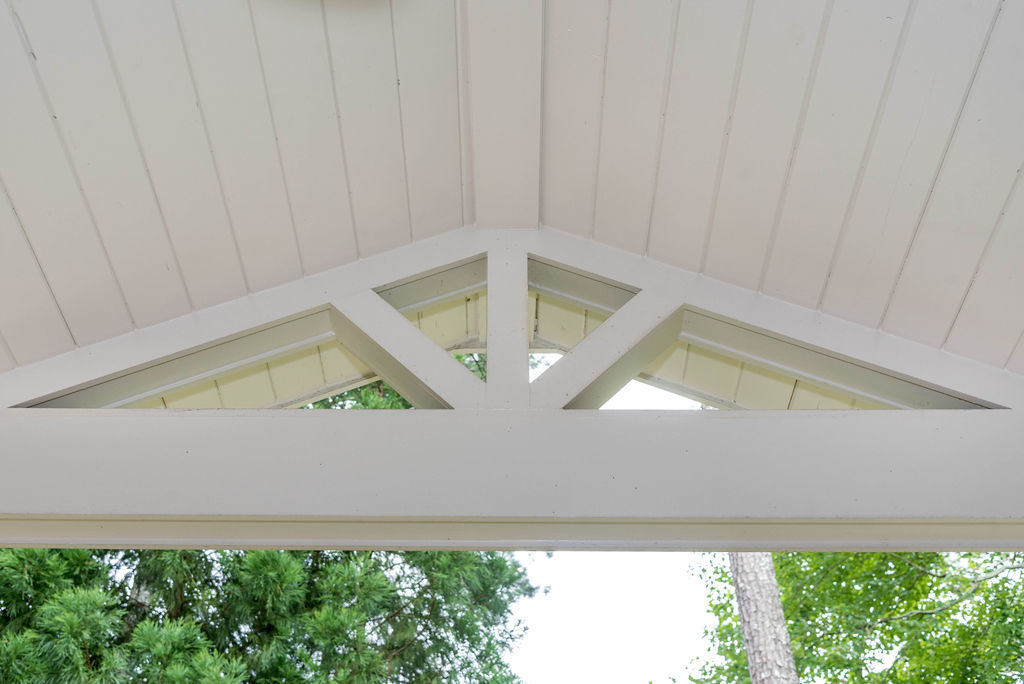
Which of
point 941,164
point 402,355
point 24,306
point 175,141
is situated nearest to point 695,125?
point 941,164

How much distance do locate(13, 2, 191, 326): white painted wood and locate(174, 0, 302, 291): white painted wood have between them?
0.16 m

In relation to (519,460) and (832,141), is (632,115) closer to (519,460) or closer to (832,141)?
(832,141)

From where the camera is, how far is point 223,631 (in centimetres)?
395

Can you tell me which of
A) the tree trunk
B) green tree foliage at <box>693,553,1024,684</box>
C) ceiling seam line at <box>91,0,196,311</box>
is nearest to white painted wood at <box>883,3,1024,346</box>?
ceiling seam line at <box>91,0,196,311</box>

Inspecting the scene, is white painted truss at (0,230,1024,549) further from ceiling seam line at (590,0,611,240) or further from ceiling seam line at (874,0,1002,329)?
ceiling seam line at (590,0,611,240)

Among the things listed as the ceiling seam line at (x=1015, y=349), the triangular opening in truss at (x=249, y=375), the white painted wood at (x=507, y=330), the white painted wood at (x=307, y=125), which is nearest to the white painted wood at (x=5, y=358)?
the triangular opening in truss at (x=249, y=375)

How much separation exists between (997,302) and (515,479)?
1.06 metres

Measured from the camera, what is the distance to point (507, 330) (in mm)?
1906

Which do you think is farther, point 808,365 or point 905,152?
point 808,365

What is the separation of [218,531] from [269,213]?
2.33 feet

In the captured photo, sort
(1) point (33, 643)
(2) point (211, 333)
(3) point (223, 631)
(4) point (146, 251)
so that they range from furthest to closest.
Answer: (3) point (223, 631)
(1) point (33, 643)
(2) point (211, 333)
(4) point (146, 251)

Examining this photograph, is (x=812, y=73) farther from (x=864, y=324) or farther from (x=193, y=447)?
(x=193, y=447)

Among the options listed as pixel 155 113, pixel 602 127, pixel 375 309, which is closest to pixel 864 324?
pixel 602 127

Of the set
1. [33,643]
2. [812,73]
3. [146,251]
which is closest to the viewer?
[812,73]
